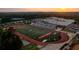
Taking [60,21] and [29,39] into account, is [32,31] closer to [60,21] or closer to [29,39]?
[29,39]

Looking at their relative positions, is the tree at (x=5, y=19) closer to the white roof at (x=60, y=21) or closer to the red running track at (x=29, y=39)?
the red running track at (x=29, y=39)

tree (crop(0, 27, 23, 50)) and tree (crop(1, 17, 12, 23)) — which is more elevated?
tree (crop(1, 17, 12, 23))

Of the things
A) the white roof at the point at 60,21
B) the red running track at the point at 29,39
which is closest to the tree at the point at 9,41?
the red running track at the point at 29,39

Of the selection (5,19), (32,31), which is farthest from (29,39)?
(5,19)

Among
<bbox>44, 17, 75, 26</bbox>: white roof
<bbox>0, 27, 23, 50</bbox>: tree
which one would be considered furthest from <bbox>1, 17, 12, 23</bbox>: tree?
<bbox>44, 17, 75, 26</bbox>: white roof

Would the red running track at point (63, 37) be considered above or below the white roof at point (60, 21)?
below

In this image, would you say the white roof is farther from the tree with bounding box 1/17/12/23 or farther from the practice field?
the tree with bounding box 1/17/12/23

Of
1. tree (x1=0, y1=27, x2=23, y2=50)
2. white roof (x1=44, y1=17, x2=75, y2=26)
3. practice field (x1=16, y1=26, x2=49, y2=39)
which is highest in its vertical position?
white roof (x1=44, y1=17, x2=75, y2=26)
